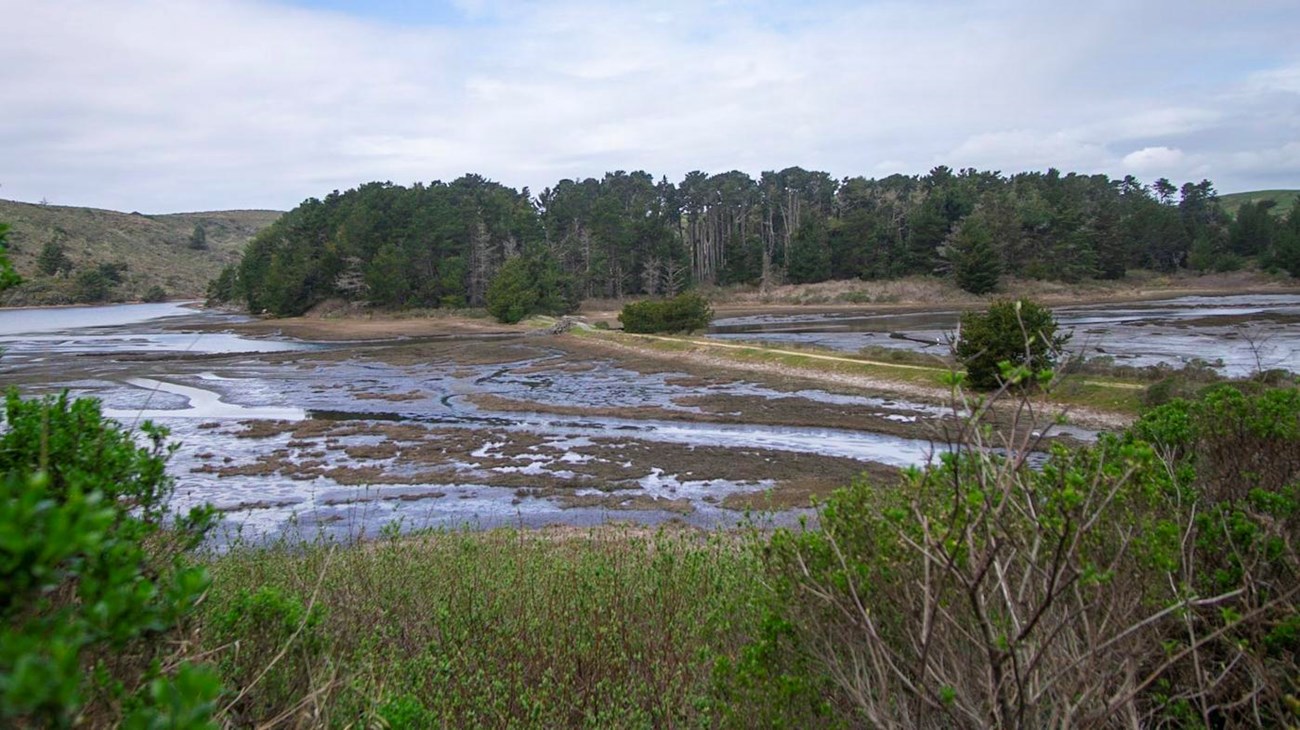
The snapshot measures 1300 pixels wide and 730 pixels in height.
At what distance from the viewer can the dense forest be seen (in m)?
76.8

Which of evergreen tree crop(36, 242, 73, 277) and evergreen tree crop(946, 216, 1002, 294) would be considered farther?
evergreen tree crop(36, 242, 73, 277)

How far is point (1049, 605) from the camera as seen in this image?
2.54m

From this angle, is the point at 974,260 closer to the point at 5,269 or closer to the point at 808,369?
the point at 808,369

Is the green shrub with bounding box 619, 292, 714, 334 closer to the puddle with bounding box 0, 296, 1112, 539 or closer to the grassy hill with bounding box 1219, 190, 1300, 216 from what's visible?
the puddle with bounding box 0, 296, 1112, 539

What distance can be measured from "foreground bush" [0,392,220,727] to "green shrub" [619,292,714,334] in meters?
48.1

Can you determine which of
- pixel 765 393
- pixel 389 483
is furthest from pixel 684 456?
pixel 765 393

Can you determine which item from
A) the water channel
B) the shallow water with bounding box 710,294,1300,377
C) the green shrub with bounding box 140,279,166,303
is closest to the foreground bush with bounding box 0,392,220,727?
the water channel

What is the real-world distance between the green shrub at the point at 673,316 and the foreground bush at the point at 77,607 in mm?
48073

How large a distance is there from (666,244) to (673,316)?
115 feet

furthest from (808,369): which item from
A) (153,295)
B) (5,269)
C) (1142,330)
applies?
(153,295)

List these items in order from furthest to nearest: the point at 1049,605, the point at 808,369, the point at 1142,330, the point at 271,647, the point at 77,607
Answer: the point at 1142,330 → the point at 808,369 → the point at 271,647 → the point at 1049,605 → the point at 77,607

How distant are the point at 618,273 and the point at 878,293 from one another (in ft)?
88.6

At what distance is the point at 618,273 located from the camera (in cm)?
8525

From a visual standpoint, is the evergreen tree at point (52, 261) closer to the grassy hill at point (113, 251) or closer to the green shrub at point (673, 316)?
the grassy hill at point (113, 251)
